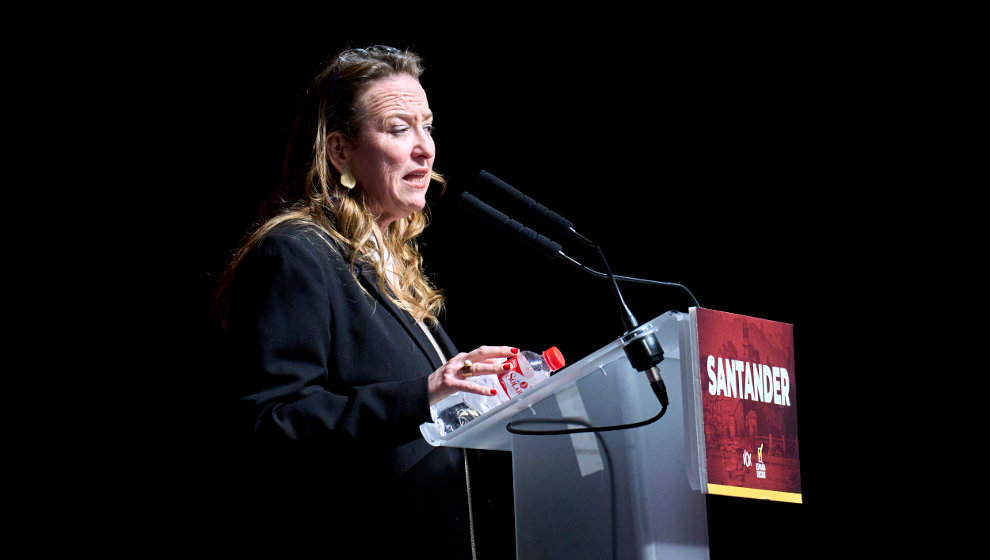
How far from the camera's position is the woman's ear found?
193 cm

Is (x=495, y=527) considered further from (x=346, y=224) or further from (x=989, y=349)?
(x=989, y=349)

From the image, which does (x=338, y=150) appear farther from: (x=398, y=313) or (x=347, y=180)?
(x=398, y=313)

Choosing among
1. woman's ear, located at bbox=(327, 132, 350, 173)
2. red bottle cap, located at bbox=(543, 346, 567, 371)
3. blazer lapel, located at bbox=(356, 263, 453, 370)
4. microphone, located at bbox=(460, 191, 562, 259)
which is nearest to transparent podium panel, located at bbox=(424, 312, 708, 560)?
red bottle cap, located at bbox=(543, 346, 567, 371)

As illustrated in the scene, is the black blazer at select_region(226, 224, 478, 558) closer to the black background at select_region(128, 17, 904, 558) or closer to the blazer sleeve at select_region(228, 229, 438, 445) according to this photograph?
the blazer sleeve at select_region(228, 229, 438, 445)

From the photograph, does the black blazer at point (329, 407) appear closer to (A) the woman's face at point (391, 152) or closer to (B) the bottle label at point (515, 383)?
(B) the bottle label at point (515, 383)

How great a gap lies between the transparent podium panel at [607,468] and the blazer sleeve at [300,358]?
122 millimetres

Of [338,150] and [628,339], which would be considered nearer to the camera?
[628,339]

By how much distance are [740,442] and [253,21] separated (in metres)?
2.15

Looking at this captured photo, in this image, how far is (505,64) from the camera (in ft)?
9.96

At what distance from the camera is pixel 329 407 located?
1.40 meters

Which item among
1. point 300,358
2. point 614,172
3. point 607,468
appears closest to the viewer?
point 607,468

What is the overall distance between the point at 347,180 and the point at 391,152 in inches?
4.4

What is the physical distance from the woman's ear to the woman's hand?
2.45 feet

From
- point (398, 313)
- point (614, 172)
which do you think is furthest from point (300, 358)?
point (614, 172)
